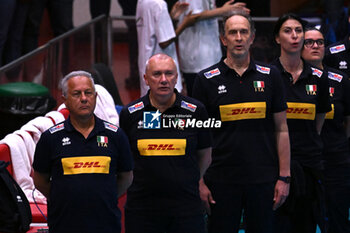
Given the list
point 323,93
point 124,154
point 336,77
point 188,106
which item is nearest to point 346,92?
point 336,77

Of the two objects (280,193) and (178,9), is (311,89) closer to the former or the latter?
(280,193)

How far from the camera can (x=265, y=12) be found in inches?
354

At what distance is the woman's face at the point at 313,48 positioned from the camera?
5559mm

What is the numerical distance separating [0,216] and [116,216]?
0.79 m

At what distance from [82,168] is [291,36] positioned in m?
1.84

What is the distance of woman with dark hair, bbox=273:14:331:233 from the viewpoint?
16.1 ft

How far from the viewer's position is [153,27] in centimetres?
680

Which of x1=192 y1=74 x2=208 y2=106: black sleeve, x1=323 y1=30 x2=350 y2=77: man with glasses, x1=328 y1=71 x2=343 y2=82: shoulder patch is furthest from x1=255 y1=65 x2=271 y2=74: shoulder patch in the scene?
x1=323 y1=30 x2=350 y2=77: man with glasses

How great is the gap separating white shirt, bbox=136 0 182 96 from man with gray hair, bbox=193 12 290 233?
218 centimetres

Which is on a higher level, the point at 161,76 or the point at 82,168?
the point at 161,76

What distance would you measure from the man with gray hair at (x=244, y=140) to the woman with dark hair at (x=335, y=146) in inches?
42.8

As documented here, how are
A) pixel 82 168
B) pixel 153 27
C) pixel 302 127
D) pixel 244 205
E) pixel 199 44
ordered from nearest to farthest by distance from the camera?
1. pixel 82 168
2. pixel 244 205
3. pixel 302 127
4. pixel 153 27
5. pixel 199 44

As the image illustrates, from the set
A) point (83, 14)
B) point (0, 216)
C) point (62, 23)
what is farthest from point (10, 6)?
point (0, 216)

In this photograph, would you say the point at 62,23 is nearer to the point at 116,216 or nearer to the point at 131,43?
the point at 131,43
